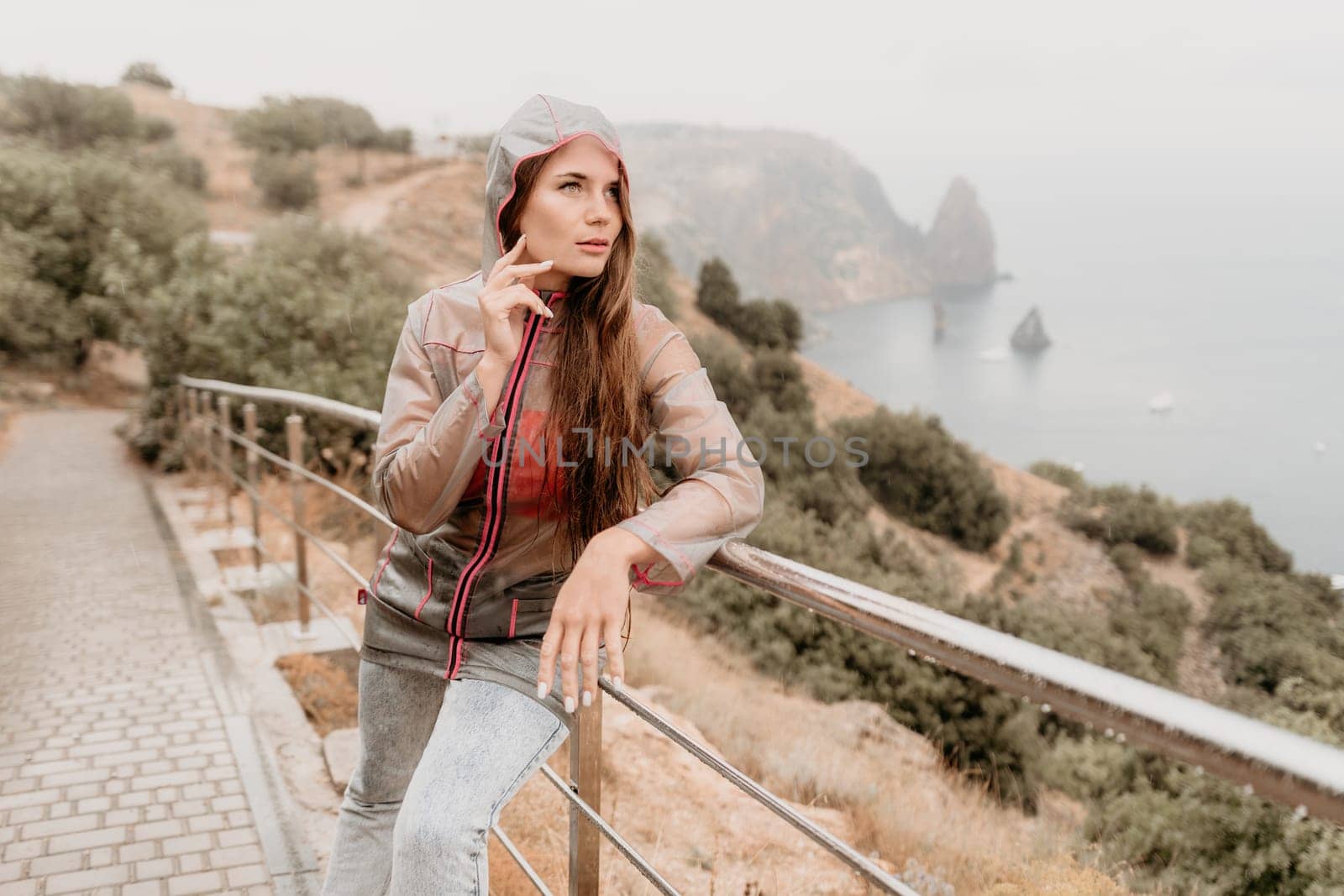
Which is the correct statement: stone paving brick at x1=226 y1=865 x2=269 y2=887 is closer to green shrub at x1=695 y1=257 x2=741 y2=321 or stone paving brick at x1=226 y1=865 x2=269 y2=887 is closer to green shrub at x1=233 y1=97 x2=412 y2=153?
green shrub at x1=695 y1=257 x2=741 y2=321

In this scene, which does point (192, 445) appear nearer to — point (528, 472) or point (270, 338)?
point (270, 338)

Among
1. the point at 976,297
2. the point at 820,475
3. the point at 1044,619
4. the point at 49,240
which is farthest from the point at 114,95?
the point at 976,297

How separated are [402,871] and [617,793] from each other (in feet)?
6.96

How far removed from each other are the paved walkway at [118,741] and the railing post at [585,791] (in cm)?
124

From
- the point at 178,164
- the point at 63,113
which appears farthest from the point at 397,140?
the point at 63,113

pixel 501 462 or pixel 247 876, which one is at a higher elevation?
pixel 501 462

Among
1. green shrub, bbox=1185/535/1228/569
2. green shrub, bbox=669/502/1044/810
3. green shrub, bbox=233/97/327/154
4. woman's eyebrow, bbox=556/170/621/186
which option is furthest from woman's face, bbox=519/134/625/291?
green shrub, bbox=233/97/327/154

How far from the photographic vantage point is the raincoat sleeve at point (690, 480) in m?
1.19

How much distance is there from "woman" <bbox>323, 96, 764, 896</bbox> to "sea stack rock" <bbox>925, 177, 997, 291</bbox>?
156 meters

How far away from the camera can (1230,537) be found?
30.4 metres

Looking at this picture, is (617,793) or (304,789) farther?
(617,793)

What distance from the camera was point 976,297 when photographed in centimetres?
14325

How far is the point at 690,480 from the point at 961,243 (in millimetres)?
161011

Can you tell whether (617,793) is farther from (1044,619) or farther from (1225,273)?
(1225,273)
